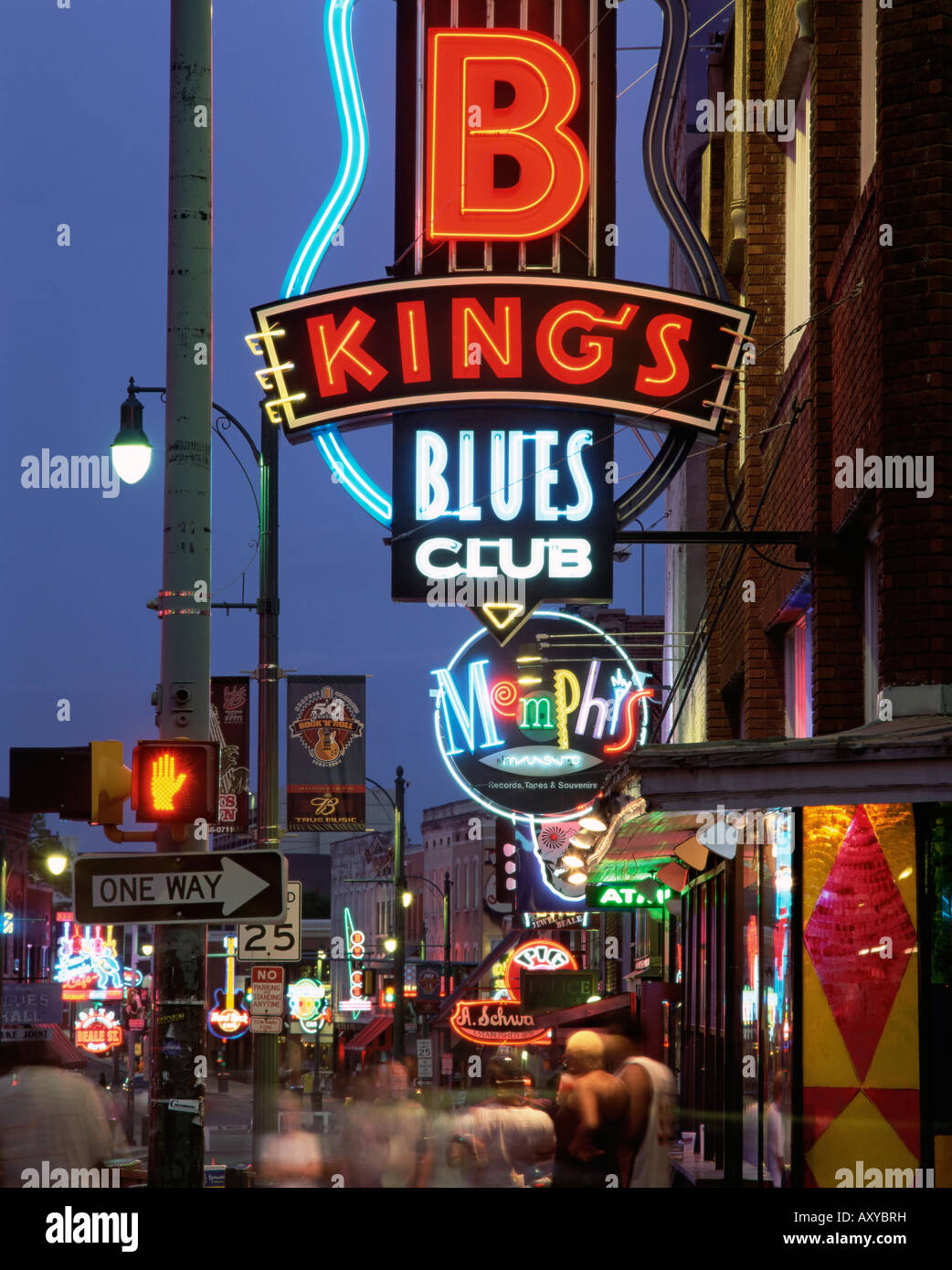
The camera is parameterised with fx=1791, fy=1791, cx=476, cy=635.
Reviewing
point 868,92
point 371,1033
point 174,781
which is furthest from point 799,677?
point 371,1033

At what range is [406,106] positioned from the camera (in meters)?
15.7

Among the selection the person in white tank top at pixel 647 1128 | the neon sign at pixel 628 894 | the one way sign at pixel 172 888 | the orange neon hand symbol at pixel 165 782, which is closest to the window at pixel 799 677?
the person in white tank top at pixel 647 1128

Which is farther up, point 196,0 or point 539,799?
point 196,0

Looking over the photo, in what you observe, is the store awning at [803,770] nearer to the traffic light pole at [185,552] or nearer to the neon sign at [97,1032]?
the traffic light pole at [185,552]

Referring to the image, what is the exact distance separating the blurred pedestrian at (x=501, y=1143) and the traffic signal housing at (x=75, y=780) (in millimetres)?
4829

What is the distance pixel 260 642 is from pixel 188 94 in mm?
9776

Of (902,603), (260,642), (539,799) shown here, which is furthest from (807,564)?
(539,799)

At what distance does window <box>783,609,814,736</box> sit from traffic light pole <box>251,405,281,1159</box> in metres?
5.75

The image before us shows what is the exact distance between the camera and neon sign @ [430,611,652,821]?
902 inches

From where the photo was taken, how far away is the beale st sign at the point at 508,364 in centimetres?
1398

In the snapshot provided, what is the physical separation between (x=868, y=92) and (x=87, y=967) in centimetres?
6099
